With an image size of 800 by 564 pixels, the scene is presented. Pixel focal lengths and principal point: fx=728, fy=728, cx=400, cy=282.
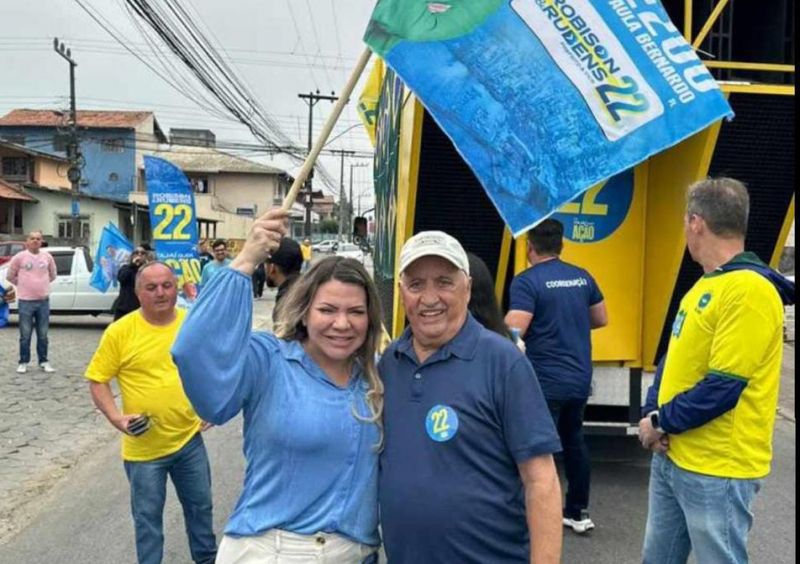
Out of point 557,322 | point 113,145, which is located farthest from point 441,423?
point 113,145

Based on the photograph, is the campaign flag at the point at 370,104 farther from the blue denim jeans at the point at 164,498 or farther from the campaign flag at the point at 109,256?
the blue denim jeans at the point at 164,498

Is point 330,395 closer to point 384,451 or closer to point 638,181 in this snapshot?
point 384,451

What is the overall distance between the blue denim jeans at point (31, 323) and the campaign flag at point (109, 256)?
2.95 m

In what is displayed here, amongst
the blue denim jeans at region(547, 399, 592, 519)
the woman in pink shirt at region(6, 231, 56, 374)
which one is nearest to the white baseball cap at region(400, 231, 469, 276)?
the blue denim jeans at region(547, 399, 592, 519)

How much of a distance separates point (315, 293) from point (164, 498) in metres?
2.19

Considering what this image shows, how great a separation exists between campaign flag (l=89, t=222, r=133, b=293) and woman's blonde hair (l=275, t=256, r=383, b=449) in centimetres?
1171

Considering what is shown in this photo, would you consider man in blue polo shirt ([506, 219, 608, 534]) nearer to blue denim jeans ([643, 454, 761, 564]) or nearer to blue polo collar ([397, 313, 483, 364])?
blue denim jeans ([643, 454, 761, 564])

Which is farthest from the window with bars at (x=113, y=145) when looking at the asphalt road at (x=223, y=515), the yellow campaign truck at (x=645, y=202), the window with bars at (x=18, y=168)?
the yellow campaign truck at (x=645, y=202)

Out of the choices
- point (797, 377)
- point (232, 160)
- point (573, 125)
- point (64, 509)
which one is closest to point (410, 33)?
→ point (573, 125)

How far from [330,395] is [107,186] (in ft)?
189

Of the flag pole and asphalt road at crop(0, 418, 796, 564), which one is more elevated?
the flag pole

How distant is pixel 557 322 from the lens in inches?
Result: 180

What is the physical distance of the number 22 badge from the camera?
196 cm

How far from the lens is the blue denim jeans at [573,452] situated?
4711mm
